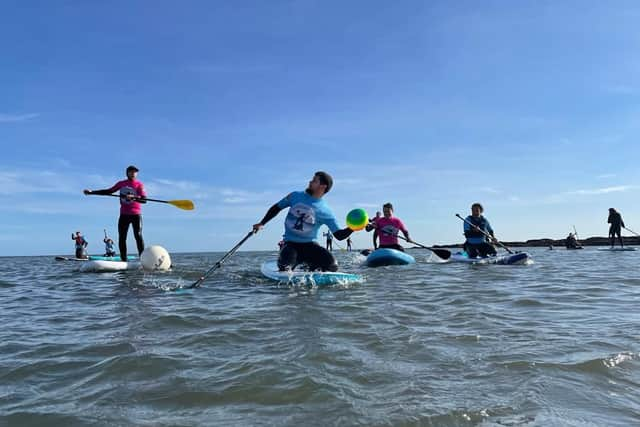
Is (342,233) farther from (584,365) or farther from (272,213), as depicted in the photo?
(584,365)

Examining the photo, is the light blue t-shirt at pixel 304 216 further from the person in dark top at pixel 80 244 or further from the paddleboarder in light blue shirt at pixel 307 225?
the person in dark top at pixel 80 244

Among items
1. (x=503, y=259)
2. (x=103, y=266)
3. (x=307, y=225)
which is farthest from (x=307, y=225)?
(x=503, y=259)

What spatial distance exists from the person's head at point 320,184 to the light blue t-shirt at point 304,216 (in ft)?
0.36

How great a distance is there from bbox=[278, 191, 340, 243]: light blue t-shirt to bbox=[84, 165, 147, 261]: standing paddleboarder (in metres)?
4.29

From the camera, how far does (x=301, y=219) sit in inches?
297

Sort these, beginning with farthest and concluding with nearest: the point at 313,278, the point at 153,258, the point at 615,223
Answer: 1. the point at 615,223
2. the point at 153,258
3. the point at 313,278

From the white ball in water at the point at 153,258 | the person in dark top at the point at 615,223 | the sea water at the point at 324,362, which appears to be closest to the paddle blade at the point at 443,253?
the white ball in water at the point at 153,258

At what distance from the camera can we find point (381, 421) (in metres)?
2.07

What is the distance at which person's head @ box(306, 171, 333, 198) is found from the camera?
7367mm

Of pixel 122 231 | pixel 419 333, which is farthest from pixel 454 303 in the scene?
pixel 122 231

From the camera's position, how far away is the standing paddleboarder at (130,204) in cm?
1015

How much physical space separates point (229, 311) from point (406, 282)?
12.5 feet

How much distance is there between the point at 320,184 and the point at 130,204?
5104 mm

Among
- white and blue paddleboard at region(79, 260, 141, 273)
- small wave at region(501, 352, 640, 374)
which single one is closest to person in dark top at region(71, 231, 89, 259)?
white and blue paddleboard at region(79, 260, 141, 273)
